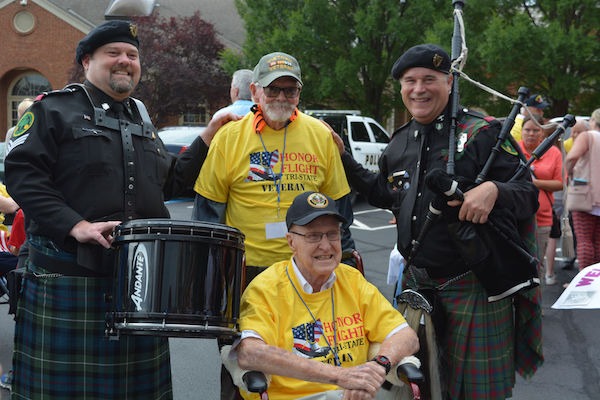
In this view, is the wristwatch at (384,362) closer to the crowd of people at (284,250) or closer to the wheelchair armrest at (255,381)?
the crowd of people at (284,250)

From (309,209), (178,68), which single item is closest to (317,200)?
(309,209)

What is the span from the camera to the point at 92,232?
86.8 inches

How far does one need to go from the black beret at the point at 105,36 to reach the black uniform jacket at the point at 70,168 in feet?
0.55

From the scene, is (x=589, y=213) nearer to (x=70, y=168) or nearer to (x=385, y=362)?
(x=385, y=362)

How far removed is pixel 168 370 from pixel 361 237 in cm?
651

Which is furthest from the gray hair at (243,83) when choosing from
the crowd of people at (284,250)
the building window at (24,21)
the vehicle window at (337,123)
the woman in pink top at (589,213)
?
the building window at (24,21)

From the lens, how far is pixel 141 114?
2.73 meters

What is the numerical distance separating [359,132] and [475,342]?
33.4ft

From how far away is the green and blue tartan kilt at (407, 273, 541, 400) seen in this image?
2609 millimetres

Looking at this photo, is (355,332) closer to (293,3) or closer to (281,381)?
(281,381)

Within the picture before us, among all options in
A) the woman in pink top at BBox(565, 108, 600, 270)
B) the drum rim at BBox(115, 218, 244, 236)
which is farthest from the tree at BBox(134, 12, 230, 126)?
the drum rim at BBox(115, 218, 244, 236)

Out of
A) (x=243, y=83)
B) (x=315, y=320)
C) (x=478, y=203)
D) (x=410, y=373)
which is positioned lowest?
(x=410, y=373)

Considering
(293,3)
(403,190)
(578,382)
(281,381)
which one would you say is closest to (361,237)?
(578,382)

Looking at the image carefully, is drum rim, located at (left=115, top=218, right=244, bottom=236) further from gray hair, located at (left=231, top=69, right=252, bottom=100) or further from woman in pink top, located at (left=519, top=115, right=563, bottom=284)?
woman in pink top, located at (left=519, top=115, right=563, bottom=284)
